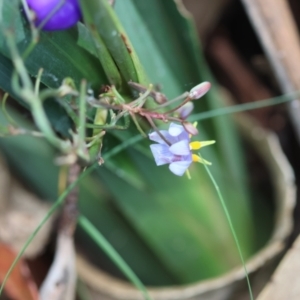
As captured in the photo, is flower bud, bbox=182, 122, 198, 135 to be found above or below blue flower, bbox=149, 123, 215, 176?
above

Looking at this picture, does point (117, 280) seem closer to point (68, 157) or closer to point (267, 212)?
point (267, 212)

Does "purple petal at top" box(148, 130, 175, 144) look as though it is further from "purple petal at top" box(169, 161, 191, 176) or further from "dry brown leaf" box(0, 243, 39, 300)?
"dry brown leaf" box(0, 243, 39, 300)

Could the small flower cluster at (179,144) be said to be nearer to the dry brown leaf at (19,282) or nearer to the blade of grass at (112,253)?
the blade of grass at (112,253)

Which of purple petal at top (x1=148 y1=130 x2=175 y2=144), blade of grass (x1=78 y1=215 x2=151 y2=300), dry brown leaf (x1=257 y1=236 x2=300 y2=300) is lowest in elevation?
dry brown leaf (x1=257 y1=236 x2=300 y2=300)

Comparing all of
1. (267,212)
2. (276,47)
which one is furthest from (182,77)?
(267,212)

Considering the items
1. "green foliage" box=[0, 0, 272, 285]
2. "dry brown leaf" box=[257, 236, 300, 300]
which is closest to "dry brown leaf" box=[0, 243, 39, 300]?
"green foliage" box=[0, 0, 272, 285]

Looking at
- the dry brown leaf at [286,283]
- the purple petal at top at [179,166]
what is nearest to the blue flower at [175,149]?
the purple petal at top at [179,166]
